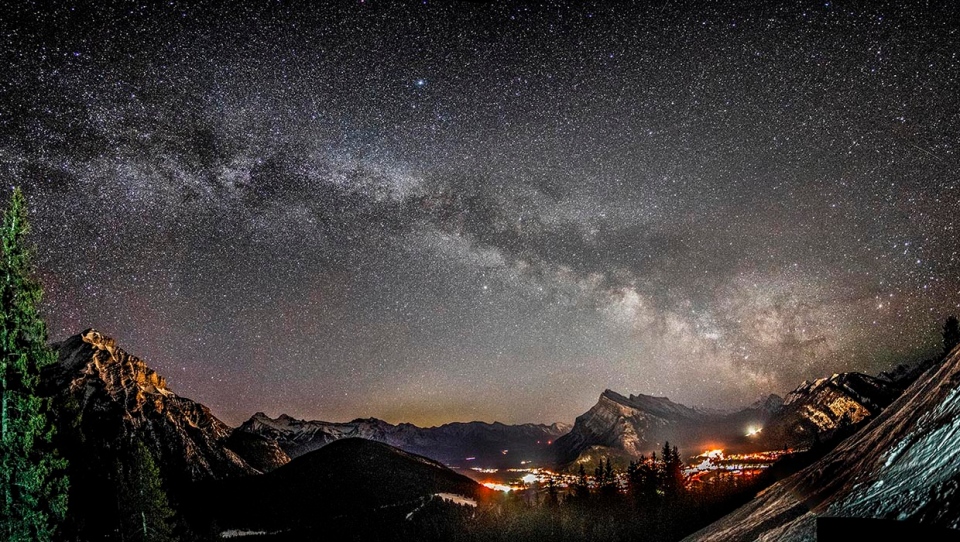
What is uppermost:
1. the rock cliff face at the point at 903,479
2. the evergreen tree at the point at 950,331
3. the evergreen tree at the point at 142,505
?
the evergreen tree at the point at 950,331

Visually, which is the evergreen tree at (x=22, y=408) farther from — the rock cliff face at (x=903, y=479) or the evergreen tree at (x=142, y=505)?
the evergreen tree at (x=142, y=505)

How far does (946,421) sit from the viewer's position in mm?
5156

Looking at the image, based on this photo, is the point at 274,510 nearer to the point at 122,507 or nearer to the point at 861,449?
the point at 122,507

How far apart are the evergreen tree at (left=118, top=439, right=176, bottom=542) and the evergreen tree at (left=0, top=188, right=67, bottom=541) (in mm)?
36582

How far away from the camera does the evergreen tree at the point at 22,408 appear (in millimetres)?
17234

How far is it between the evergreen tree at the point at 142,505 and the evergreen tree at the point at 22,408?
3658 cm

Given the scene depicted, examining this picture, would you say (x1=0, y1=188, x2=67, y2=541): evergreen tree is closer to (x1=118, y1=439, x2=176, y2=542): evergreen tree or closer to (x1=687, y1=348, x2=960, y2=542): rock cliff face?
(x1=687, y1=348, x2=960, y2=542): rock cliff face

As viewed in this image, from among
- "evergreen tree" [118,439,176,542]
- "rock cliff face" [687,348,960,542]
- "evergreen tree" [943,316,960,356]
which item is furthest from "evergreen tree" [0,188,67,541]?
"evergreen tree" [943,316,960,356]

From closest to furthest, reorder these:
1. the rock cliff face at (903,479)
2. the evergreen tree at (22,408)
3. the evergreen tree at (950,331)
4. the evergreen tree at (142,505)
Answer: the rock cliff face at (903,479), the evergreen tree at (22,408), the evergreen tree at (142,505), the evergreen tree at (950,331)

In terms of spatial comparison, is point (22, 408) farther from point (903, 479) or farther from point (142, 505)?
point (142, 505)

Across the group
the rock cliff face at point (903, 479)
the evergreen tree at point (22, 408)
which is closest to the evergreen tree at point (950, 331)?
the rock cliff face at point (903, 479)

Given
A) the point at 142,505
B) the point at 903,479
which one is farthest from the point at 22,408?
the point at 142,505

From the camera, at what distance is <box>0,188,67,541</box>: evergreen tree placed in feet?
56.5

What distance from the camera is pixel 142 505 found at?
47531 mm
